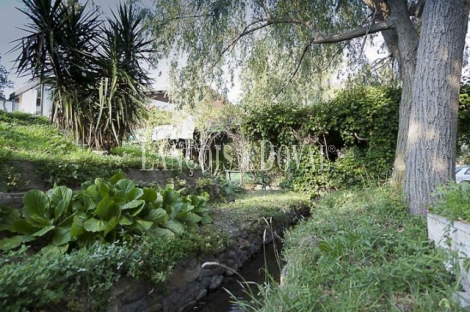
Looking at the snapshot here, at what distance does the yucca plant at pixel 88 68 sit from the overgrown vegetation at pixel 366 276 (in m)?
3.56

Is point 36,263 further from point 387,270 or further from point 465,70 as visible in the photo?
point 465,70

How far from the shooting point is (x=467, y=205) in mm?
1982

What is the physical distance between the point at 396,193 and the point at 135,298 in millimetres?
3439

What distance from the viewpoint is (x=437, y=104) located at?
11.4ft

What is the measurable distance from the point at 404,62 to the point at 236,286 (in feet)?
13.6

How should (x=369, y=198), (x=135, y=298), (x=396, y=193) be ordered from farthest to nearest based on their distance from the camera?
(x=369, y=198) → (x=396, y=193) → (x=135, y=298)

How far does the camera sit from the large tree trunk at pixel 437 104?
3445mm

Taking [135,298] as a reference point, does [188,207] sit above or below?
above

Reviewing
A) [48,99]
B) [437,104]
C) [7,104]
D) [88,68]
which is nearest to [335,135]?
[437,104]

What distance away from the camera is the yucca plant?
14.5ft

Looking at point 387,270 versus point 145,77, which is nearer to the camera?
point 387,270

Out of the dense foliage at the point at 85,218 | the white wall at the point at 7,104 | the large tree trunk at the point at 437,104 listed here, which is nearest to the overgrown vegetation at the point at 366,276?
the large tree trunk at the point at 437,104

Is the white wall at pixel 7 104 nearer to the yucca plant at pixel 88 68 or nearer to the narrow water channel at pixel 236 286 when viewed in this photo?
the yucca plant at pixel 88 68

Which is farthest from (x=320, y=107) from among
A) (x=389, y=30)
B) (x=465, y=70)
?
(x=465, y=70)
